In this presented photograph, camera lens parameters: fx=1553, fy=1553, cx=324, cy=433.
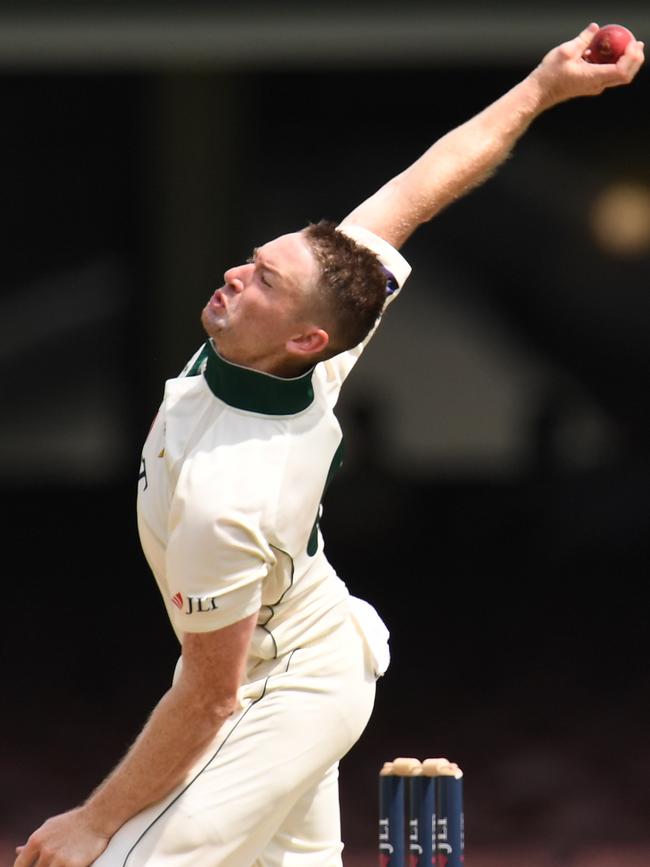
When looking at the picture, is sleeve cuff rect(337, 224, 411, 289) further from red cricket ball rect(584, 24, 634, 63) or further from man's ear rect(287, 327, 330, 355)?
red cricket ball rect(584, 24, 634, 63)

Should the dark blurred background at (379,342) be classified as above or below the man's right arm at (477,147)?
below

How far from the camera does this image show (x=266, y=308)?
6.02 feet

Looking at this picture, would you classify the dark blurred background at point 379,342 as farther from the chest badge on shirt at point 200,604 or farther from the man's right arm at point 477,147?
the chest badge on shirt at point 200,604

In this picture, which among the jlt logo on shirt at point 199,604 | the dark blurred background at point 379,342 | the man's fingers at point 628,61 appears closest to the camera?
the jlt logo on shirt at point 199,604

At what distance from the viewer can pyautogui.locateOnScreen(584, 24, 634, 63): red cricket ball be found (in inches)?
85.7

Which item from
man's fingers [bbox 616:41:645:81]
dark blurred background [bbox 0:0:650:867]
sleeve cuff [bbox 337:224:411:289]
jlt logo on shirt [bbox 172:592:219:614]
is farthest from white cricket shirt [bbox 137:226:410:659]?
dark blurred background [bbox 0:0:650:867]

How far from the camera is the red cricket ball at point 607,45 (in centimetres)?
218

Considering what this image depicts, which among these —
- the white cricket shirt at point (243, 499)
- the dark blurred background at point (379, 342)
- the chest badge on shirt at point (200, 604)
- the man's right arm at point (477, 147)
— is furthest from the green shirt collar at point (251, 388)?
the dark blurred background at point (379, 342)

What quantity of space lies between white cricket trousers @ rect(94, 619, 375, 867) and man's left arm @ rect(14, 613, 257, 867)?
0.02 metres

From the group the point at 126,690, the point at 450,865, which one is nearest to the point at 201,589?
the point at 450,865

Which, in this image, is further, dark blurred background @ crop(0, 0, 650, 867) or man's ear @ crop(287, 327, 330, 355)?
dark blurred background @ crop(0, 0, 650, 867)

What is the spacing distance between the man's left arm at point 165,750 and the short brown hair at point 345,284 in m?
0.37

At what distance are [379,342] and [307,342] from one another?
628cm

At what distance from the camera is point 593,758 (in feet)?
16.5
